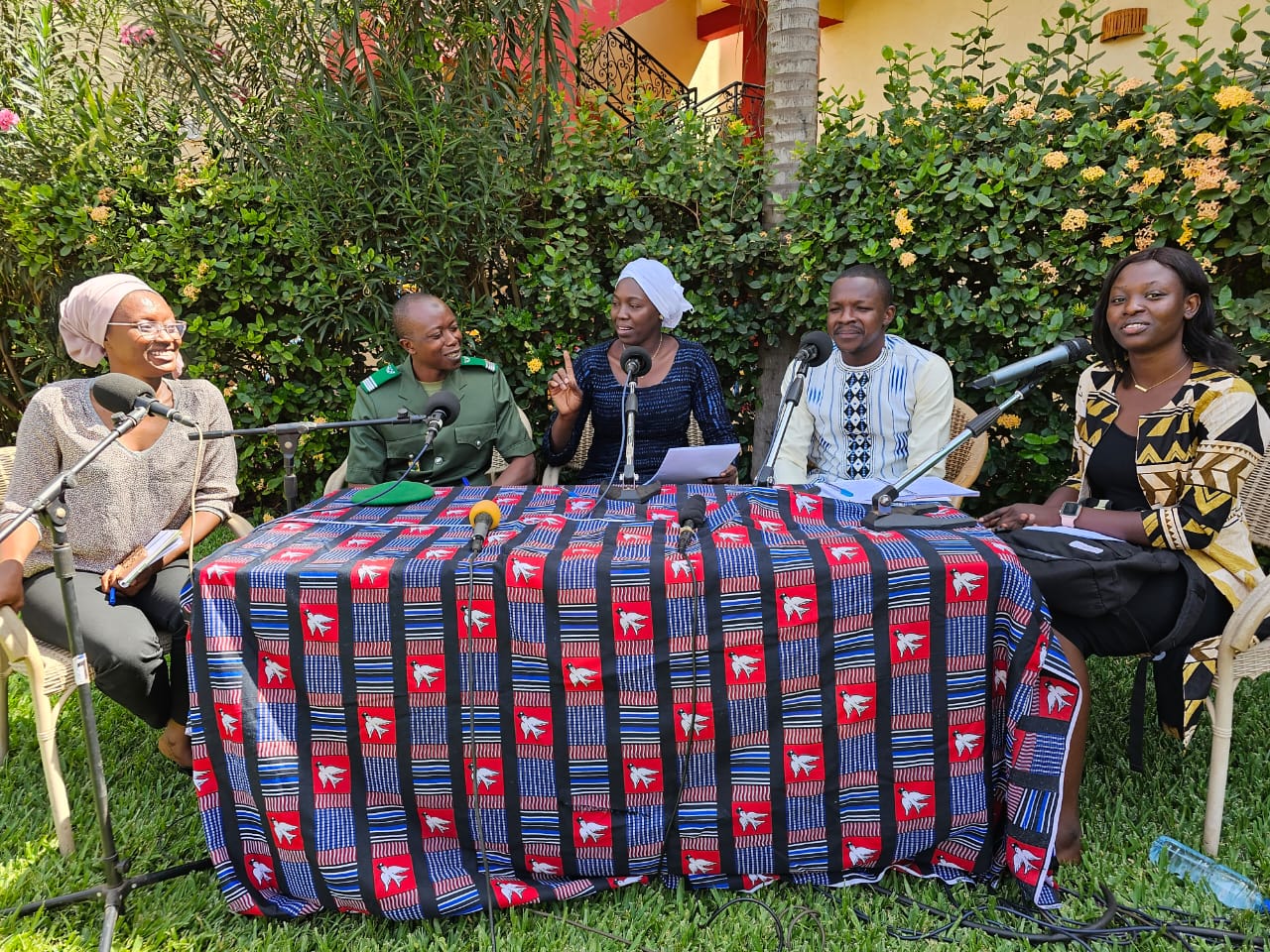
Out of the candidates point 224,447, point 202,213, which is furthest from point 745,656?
point 202,213

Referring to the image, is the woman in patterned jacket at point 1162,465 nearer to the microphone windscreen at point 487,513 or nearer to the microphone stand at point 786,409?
the microphone stand at point 786,409

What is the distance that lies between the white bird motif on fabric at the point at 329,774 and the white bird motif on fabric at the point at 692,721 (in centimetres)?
95

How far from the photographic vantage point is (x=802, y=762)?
95.3 inches

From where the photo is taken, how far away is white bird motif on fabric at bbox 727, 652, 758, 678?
2361 millimetres

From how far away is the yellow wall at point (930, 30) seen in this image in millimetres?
7152

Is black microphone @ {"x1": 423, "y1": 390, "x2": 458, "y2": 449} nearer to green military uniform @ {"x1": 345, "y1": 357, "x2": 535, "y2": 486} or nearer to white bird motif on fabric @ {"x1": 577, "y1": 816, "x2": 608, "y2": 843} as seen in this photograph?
green military uniform @ {"x1": 345, "y1": 357, "x2": 535, "y2": 486}

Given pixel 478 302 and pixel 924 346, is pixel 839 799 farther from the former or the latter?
pixel 478 302

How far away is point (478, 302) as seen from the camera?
15.9ft

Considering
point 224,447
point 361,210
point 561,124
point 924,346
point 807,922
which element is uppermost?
point 561,124

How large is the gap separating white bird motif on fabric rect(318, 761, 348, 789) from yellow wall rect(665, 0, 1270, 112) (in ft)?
19.4

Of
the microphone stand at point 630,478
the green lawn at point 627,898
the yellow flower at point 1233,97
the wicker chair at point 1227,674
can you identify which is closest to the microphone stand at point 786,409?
the microphone stand at point 630,478

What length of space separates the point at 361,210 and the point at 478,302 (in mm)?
763

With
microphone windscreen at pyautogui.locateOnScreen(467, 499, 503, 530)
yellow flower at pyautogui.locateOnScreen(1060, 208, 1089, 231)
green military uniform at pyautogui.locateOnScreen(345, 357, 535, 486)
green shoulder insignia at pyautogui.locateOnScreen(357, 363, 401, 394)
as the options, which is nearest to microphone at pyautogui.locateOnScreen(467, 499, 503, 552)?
microphone windscreen at pyautogui.locateOnScreen(467, 499, 503, 530)

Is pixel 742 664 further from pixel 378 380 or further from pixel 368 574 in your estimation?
pixel 378 380
